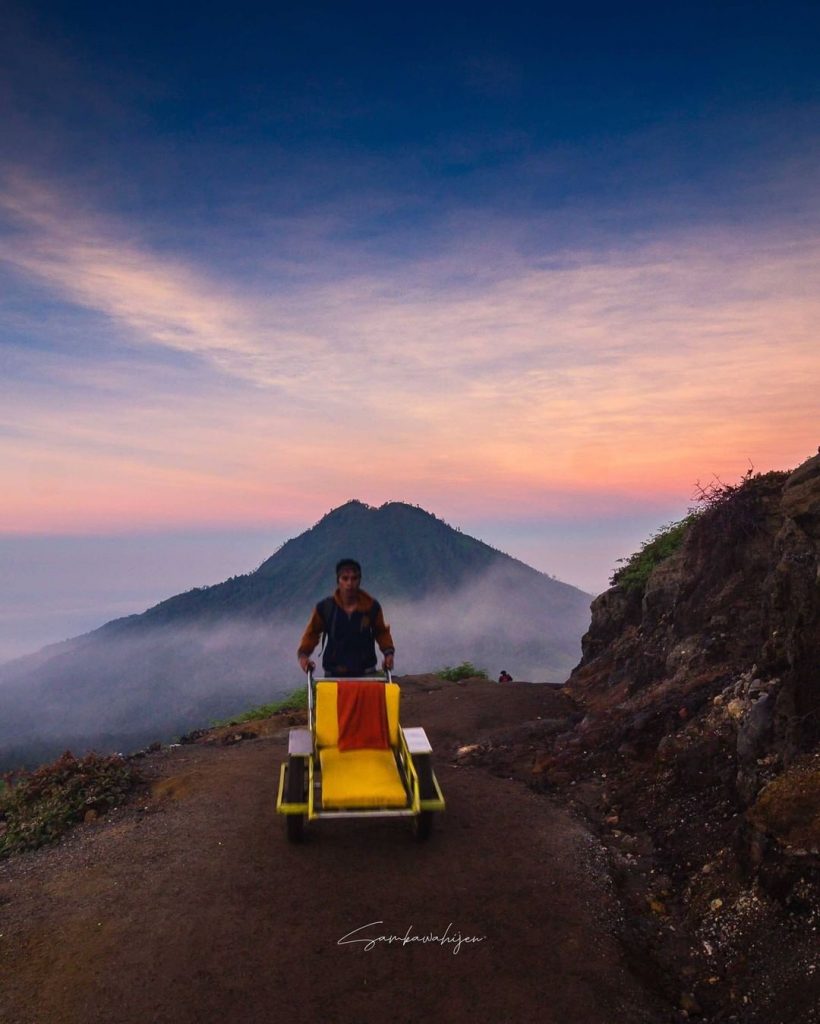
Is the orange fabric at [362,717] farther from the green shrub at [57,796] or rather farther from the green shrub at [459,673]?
the green shrub at [459,673]

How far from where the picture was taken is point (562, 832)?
8273mm

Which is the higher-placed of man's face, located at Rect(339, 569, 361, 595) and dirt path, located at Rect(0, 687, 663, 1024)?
man's face, located at Rect(339, 569, 361, 595)

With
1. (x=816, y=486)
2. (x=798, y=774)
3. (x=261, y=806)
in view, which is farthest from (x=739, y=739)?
(x=261, y=806)

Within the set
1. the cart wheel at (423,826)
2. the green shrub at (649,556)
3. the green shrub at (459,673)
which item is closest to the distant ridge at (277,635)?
the green shrub at (459,673)

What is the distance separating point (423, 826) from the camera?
7641 millimetres

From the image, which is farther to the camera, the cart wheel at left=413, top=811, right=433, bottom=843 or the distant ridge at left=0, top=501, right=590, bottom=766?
the distant ridge at left=0, top=501, right=590, bottom=766

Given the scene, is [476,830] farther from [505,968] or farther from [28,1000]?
[28,1000]

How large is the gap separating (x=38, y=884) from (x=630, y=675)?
11.5 metres

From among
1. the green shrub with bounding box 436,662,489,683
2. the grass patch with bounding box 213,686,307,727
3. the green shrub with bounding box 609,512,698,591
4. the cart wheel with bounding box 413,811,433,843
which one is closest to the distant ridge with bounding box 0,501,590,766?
the green shrub with bounding box 436,662,489,683

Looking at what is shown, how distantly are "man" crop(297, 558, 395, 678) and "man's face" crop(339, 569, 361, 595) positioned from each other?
2cm

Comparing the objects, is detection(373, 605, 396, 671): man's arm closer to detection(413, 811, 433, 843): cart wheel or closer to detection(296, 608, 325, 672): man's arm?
detection(296, 608, 325, 672): man's arm

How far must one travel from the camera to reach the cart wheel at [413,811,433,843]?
7.62m

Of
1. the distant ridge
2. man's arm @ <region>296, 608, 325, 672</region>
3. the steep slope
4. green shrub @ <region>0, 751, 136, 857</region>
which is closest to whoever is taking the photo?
the steep slope

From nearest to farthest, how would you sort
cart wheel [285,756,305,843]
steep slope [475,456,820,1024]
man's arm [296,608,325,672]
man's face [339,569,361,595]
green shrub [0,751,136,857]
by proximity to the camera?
steep slope [475,456,820,1024] → cart wheel [285,756,305,843] → green shrub [0,751,136,857] → man's face [339,569,361,595] → man's arm [296,608,325,672]
